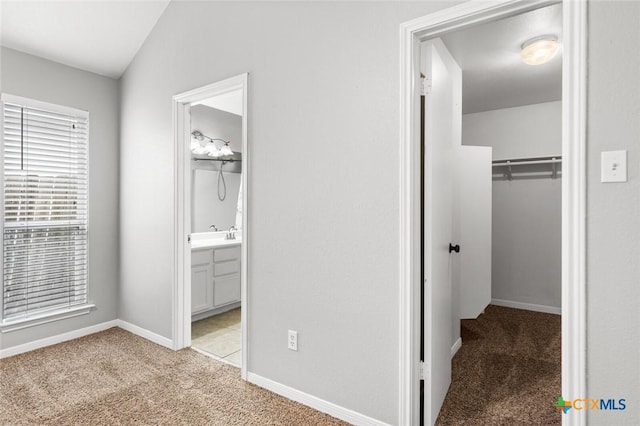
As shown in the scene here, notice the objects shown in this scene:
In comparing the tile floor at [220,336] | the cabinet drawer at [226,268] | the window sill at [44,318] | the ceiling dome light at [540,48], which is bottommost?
the tile floor at [220,336]

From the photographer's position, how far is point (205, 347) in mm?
3068

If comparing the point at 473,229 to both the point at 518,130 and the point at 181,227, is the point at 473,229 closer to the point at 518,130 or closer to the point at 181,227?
the point at 518,130

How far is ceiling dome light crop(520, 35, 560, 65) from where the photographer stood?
2496 millimetres

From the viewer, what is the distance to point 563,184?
1.42m

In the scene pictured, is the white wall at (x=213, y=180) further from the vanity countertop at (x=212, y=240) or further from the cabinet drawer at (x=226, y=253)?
the cabinet drawer at (x=226, y=253)

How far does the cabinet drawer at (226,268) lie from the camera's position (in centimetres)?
375

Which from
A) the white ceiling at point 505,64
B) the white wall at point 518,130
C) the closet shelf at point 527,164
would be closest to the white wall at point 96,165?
the white ceiling at point 505,64

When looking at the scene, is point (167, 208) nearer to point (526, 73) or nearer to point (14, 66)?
point (14, 66)

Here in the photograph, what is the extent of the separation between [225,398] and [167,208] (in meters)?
1.64

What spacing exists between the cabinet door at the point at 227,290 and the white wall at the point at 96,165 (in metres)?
0.99

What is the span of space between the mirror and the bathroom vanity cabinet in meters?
0.59

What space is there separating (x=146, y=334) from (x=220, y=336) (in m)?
0.66
